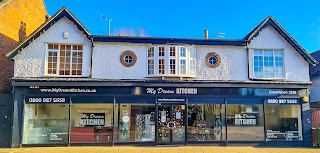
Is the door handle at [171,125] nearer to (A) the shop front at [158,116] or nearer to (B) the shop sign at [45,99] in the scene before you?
(A) the shop front at [158,116]

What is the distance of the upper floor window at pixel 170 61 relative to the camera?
14.4 meters

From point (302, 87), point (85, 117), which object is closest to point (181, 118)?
point (85, 117)

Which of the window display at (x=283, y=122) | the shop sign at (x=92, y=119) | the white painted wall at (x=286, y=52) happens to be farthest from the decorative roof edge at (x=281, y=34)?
the shop sign at (x=92, y=119)

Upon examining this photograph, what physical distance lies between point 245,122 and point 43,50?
11.3m

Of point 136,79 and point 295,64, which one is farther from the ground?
point 295,64

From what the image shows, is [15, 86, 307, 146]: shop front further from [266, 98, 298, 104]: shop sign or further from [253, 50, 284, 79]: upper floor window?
[253, 50, 284, 79]: upper floor window

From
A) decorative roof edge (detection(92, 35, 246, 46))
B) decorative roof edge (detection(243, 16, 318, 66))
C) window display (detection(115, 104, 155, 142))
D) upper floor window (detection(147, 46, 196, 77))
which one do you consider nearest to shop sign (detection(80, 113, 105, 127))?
window display (detection(115, 104, 155, 142))

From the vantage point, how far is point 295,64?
15.2 metres

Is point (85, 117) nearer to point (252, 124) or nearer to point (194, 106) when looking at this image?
point (194, 106)

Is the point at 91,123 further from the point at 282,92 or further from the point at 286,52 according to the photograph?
the point at 286,52

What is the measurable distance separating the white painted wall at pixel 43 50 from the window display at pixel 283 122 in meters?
9.97

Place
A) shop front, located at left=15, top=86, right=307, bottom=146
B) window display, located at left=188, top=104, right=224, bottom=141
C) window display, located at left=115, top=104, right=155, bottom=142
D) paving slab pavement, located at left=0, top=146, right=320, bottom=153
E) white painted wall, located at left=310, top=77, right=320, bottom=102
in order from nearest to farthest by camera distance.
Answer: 1. paving slab pavement, located at left=0, top=146, right=320, bottom=153
2. shop front, located at left=15, top=86, right=307, bottom=146
3. window display, located at left=115, top=104, right=155, bottom=142
4. window display, located at left=188, top=104, right=224, bottom=141
5. white painted wall, located at left=310, top=77, right=320, bottom=102

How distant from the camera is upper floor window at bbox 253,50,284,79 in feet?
49.2

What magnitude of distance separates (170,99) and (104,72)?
3718mm
